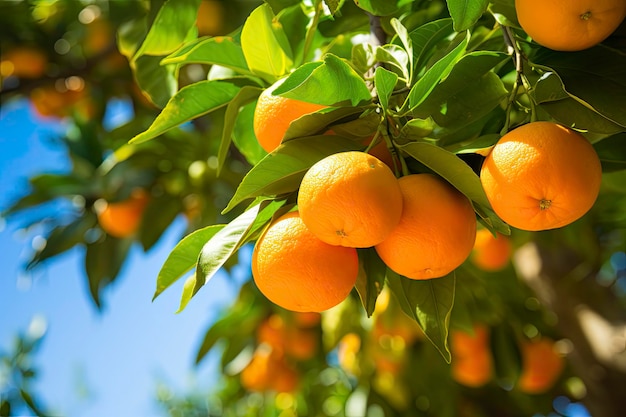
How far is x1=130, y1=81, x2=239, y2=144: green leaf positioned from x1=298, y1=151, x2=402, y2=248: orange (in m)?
0.25

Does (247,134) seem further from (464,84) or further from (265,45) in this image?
(464,84)

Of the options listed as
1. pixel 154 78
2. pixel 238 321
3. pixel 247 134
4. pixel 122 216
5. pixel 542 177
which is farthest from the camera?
pixel 238 321

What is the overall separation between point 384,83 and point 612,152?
394 millimetres

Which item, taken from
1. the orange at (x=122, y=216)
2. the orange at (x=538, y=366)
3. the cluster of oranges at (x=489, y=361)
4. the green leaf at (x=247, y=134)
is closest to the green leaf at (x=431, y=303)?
the green leaf at (x=247, y=134)

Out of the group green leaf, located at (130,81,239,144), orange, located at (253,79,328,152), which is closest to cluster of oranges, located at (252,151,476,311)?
orange, located at (253,79,328,152)

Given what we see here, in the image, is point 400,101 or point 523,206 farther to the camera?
point 400,101

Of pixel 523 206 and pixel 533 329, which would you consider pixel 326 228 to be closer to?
pixel 523 206

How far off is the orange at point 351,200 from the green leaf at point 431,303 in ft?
0.46

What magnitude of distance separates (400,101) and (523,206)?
0.21 metres

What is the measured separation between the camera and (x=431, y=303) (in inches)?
29.7

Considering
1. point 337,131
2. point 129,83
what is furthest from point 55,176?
point 337,131

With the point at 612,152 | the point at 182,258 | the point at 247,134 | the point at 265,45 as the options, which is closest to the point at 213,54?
the point at 265,45

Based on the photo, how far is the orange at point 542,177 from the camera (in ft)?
2.05

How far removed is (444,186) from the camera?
2.27 feet
